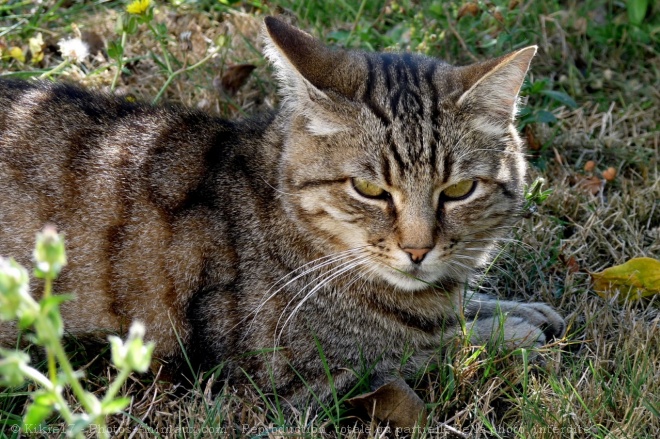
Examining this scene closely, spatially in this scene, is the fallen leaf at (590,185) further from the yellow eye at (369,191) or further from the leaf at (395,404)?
the leaf at (395,404)

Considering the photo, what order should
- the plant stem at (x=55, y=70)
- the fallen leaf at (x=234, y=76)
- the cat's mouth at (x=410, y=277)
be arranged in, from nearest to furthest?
the cat's mouth at (x=410, y=277), the plant stem at (x=55, y=70), the fallen leaf at (x=234, y=76)

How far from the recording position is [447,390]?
2.79 m

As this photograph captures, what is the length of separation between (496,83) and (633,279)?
3.81 feet

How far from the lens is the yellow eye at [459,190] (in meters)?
2.80

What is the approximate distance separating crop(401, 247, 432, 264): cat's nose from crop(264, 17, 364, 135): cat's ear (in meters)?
0.49

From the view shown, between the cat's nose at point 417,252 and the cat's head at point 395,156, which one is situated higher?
the cat's head at point 395,156

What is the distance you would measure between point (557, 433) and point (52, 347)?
1.72 m

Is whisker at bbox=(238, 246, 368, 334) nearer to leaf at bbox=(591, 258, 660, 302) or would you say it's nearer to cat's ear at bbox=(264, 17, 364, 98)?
cat's ear at bbox=(264, 17, 364, 98)

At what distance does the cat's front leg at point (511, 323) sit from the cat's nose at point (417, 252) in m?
0.43

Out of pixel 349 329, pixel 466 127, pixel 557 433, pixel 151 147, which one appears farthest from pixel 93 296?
pixel 557 433

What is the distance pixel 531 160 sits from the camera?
419cm

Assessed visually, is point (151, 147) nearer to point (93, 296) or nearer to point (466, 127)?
point (93, 296)

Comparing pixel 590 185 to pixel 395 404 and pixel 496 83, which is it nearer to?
pixel 496 83

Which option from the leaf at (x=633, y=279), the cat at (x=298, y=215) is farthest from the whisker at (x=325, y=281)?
the leaf at (x=633, y=279)
